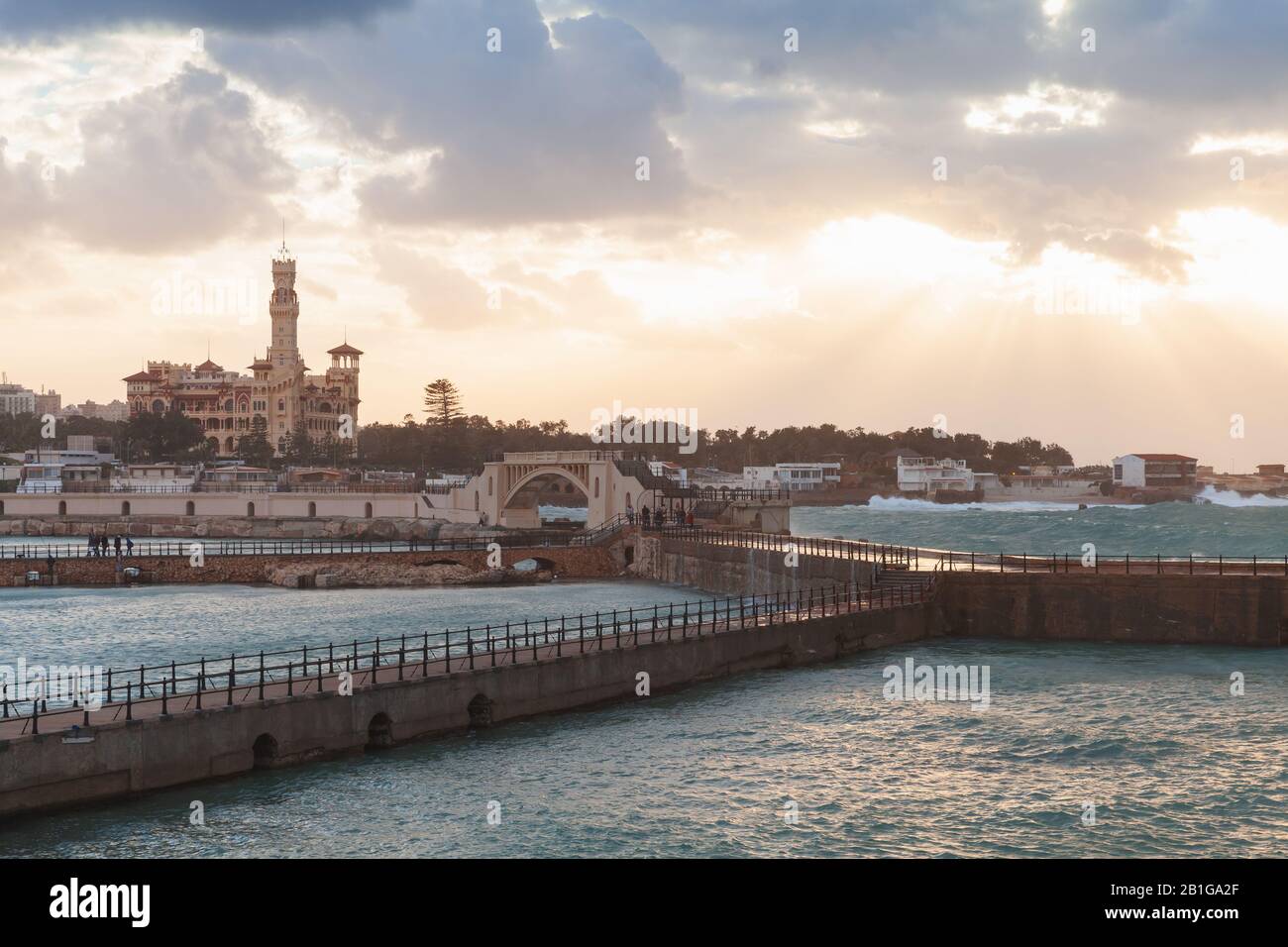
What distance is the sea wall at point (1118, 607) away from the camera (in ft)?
157

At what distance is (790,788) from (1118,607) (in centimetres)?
2540

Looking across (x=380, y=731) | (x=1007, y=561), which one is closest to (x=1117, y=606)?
(x=1007, y=561)

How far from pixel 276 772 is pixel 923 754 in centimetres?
1635

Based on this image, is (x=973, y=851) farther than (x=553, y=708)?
No

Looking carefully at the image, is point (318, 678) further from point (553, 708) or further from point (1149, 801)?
point (1149, 801)

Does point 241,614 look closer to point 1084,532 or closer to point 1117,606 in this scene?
point 1117,606

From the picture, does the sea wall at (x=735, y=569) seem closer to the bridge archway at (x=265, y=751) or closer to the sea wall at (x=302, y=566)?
the sea wall at (x=302, y=566)

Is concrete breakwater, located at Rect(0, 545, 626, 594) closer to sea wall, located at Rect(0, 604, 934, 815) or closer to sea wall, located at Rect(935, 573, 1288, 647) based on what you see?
sea wall, located at Rect(935, 573, 1288, 647)

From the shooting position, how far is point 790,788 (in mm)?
29625

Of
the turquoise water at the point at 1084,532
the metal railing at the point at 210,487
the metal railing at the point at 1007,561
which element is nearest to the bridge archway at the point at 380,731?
the metal railing at the point at 1007,561

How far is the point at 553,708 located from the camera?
124 ft

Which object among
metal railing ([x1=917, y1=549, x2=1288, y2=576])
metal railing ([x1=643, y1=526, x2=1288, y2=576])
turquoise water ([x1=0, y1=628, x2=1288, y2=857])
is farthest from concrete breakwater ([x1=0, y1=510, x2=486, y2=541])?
turquoise water ([x1=0, y1=628, x2=1288, y2=857])
